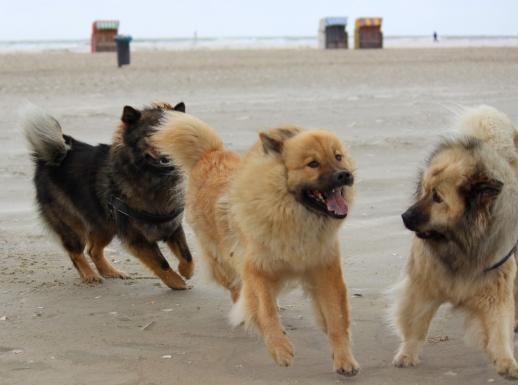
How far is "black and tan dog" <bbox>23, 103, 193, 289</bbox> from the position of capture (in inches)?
235

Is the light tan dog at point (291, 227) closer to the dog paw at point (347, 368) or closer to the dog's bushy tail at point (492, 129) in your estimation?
the dog paw at point (347, 368)

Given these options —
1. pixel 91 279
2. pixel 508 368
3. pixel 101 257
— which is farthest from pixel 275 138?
pixel 101 257

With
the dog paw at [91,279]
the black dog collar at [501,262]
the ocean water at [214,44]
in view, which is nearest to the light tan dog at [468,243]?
the black dog collar at [501,262]

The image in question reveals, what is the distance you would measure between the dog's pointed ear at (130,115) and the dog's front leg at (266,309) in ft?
6.19

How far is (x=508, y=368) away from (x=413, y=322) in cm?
60

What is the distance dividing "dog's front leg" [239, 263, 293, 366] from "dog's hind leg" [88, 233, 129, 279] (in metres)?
2.04

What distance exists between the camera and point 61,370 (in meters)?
4.33

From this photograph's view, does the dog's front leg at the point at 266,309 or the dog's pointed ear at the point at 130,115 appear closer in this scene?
the dog's front leg at the point at 266,309

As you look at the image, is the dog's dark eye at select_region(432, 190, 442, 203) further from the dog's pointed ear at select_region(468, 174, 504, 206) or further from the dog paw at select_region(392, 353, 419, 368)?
the dog paw at select_region(392, 353, 419, 368)

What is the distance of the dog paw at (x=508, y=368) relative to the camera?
13.0ft

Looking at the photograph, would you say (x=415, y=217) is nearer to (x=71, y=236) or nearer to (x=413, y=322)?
(x=413, y=322)

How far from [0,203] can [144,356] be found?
155 inches

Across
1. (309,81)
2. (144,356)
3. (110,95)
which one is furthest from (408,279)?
(309,81)

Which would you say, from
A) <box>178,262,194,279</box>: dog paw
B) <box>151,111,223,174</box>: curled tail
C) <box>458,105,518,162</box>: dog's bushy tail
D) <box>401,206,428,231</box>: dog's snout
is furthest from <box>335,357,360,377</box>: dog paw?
<box>178,262,194,279</box>: dog paw
